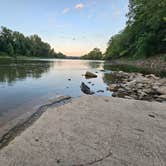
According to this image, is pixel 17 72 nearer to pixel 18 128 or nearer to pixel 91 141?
pixel 18 128

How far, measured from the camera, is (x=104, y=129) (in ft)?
13.9

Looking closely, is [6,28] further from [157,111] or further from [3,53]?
[157,111]

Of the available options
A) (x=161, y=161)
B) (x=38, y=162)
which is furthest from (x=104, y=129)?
(x=38, y=162)

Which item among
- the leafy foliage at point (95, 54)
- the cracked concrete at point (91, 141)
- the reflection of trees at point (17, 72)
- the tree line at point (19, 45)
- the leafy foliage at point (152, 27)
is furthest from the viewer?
the leafy foliage at point (95, 54)

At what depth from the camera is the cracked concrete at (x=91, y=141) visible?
2943 mm

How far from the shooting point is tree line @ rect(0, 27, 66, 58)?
7500 centimetres

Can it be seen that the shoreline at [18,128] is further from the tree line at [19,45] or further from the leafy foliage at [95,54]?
the leafy foliage at [95,54]

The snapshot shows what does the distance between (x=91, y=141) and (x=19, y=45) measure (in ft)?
301

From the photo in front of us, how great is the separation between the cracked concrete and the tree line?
7737 cm

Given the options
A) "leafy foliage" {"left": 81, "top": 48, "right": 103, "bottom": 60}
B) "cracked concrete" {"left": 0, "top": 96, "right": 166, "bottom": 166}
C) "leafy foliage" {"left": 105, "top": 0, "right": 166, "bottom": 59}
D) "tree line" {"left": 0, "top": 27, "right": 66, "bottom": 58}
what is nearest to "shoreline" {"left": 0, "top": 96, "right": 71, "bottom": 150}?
"cracked concrete" {"left": 0, "top": 96, "right": 166, "bottom": 166}

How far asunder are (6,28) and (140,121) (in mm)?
91527

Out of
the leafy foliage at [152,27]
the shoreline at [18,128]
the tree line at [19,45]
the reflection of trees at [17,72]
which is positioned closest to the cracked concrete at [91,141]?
→ the shoreline at [18,128]

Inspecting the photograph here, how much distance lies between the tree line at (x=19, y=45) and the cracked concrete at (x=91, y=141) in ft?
254

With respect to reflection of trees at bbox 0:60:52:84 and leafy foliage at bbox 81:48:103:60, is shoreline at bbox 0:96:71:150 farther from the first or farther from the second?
leafy foliage at bbox 81:48:103:60
